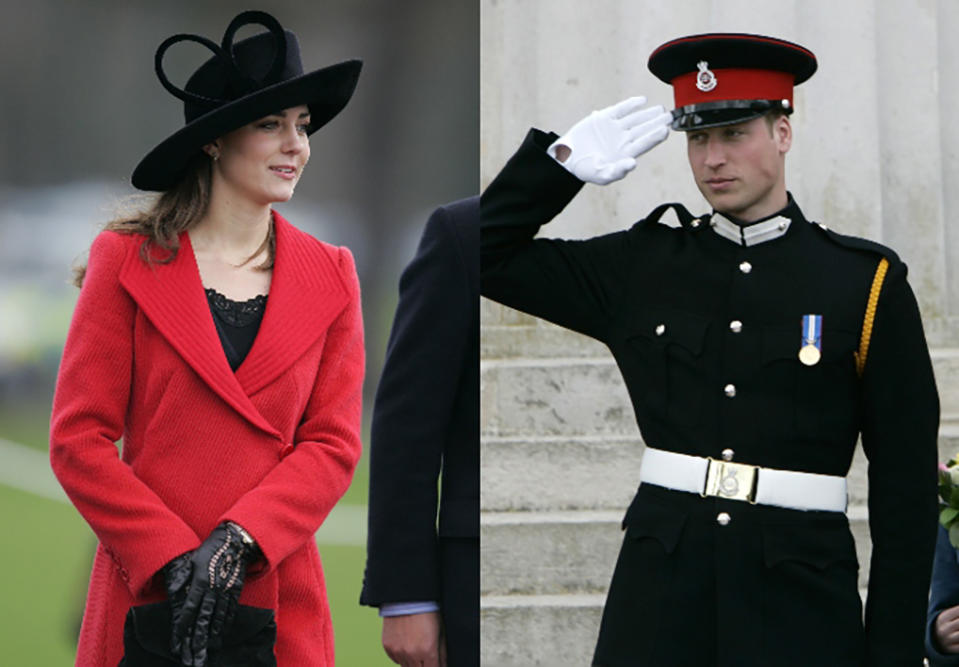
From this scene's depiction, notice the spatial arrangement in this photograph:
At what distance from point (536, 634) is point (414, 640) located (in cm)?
196

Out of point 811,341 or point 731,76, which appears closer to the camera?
point 811,341

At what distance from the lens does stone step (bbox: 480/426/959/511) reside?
191 inches

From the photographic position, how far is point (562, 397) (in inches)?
203

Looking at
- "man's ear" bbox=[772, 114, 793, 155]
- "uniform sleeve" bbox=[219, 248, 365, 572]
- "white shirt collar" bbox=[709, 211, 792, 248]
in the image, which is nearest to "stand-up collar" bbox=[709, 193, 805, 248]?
"white shirt collar" bbox=[709, 211, 792, 248]

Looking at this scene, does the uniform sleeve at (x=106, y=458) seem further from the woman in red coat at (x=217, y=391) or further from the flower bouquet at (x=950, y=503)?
the flower bouquet at (x=950, y=503)

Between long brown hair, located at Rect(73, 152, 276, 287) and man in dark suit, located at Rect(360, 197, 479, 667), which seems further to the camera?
man in dark suit, located at Rect(360, 197, 479, 667)

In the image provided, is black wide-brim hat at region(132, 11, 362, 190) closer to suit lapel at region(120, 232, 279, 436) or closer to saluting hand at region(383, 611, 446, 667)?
suit lapel at region(120, 232, 279, 436)

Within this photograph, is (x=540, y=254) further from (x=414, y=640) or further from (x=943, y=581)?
(x=943, y=581)

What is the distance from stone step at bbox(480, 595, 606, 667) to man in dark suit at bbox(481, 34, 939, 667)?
154cm

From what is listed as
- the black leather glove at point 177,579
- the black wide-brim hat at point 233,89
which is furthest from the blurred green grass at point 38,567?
the black wide-brim hat at point 233,89

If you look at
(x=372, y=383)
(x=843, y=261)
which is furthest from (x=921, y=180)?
(x=372, y=383)

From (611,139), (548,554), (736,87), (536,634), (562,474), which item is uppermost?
(736,87)

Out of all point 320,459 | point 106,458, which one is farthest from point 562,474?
point 106,458

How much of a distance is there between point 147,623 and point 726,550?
1.21m
